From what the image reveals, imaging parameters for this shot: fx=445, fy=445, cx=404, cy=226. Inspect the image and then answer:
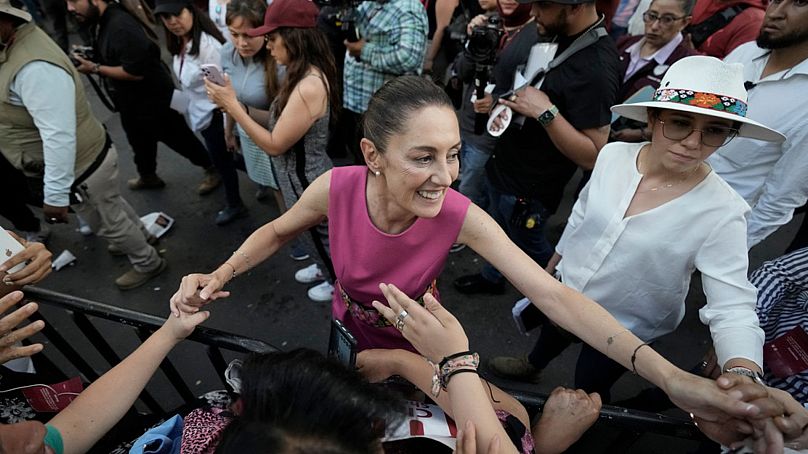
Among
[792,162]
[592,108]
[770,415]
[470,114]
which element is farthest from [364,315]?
[792,162]

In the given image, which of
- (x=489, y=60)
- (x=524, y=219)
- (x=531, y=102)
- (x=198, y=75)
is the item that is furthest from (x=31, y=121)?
(x=524, y=219)

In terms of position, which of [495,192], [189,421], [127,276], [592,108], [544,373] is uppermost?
[592,108]

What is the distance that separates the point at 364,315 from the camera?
179cm

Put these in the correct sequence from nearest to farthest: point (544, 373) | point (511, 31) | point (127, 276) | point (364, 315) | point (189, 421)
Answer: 1. point (189, 421)
2. point (364, 315)
3. point (544, 373)
4. point (511, 31)
5. point (127, 276)

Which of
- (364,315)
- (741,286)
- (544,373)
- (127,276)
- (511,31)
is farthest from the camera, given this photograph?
(127,276)

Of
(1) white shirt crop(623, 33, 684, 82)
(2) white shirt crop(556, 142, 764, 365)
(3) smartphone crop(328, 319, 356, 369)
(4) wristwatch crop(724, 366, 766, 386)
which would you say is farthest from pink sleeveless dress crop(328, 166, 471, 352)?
(1) white shirt crop(623, 33, 684, 82)

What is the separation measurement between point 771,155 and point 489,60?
1.52 m

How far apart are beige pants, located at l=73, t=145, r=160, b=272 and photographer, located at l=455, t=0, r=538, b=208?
2.50m

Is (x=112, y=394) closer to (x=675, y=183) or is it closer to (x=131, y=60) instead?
(x=675, y=183)

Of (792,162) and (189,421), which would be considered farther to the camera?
(792,162)

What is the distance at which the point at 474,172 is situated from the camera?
335cm

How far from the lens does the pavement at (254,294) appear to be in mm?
2920

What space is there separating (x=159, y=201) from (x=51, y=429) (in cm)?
356

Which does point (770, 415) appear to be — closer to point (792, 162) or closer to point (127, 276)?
point (792, 162)
